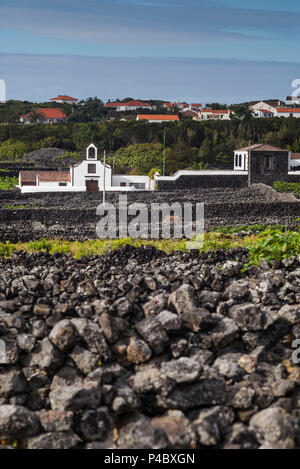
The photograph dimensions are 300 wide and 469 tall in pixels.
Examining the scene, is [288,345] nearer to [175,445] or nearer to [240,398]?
[240,398]

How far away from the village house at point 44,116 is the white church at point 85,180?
173ft

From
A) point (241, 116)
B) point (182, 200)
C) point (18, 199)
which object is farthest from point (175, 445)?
A: point (241, 116)

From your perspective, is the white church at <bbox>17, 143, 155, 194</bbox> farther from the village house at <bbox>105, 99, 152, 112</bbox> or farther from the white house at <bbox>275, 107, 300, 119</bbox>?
the village house at <bbox>105, 99, 152, 112</bbox>

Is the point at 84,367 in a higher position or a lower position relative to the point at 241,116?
lower

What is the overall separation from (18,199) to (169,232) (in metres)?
15.4

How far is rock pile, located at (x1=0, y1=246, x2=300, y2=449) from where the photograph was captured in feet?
16.1

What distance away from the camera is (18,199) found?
3447cm

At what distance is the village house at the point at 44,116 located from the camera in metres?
91.5

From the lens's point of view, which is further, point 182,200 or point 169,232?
point 182,200

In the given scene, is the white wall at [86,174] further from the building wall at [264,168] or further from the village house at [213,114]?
the village house at [213,114]
